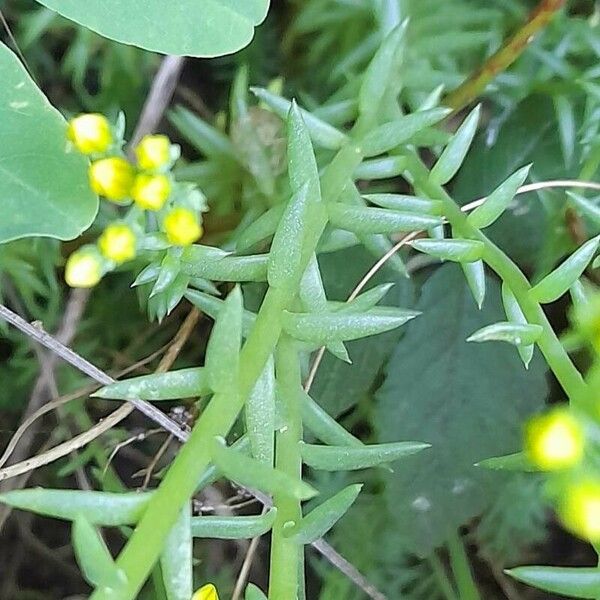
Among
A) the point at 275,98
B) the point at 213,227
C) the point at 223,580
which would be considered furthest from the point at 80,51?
the point at 223,580

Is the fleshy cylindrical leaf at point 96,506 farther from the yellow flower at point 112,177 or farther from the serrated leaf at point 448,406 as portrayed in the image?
the serrated leaf at point 448,406

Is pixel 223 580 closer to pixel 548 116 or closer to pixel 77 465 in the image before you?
pixel 77 465

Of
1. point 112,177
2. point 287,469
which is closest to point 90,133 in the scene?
point 112,177

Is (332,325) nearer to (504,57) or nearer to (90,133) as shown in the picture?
(90,133)

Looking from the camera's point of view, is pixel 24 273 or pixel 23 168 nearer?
pixel 23 168

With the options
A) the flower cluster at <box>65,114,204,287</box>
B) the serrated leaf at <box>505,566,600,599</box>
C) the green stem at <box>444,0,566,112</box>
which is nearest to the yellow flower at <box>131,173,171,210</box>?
the flower cluster at <box>65,114,204,287</box>

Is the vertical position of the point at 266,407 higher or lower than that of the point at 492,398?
lower
